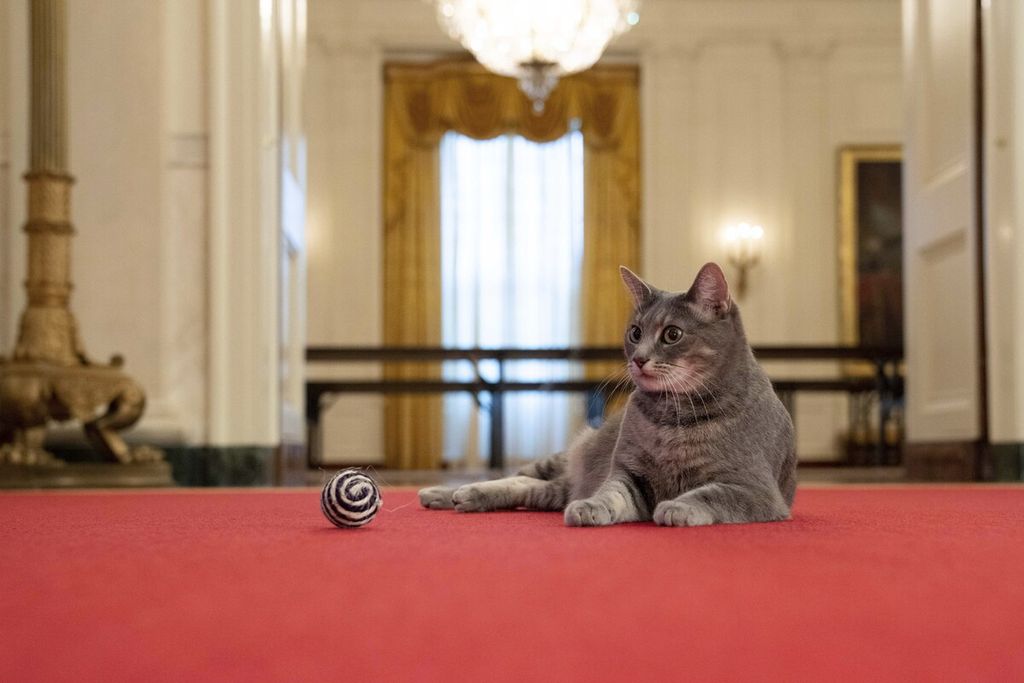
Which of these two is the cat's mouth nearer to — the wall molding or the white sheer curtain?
the wall molding

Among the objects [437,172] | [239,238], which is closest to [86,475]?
[239,238]

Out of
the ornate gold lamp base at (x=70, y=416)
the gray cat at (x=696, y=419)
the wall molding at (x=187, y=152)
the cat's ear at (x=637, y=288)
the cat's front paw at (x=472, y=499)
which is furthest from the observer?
the wall molding at (x=187, y=152)

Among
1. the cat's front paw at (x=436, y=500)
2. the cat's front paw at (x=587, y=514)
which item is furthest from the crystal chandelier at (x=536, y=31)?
the cat's front paw at (x=587, y=514)

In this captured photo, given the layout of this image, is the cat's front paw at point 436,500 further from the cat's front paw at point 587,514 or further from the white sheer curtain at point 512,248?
the white sheer curtain at point 512,248

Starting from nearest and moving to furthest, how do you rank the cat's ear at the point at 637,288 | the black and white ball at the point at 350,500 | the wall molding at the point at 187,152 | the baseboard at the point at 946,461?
the black and white ball at the point at 350,500 → the cat's ear at the point at 637,288 → the wall molding at the point at 187,152 → the baseboard at the point at 946,461

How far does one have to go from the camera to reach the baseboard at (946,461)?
4637 millimetres

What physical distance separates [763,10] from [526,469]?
8179 millimetres

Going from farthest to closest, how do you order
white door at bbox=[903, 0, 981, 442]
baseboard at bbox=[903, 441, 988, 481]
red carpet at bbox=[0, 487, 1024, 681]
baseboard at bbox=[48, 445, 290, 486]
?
white door at bbox=[903, 0, 981, 442] → baseboard at bbox=[903, 441, 988, 481] → baseboard at bbox=[48, 445, 290, 486] → red carpet at bbox=[0, 487, 1024, 681]

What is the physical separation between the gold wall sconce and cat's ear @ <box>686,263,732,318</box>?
25.4 ft

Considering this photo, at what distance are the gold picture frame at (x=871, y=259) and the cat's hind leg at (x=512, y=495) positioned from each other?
Result: 7.80m

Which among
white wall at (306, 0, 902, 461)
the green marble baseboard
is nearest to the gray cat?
the green marble baseboard

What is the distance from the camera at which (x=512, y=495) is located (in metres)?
2.20

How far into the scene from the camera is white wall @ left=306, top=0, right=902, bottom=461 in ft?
31.1

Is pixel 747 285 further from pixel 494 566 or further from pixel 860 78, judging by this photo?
pixel 494 566
